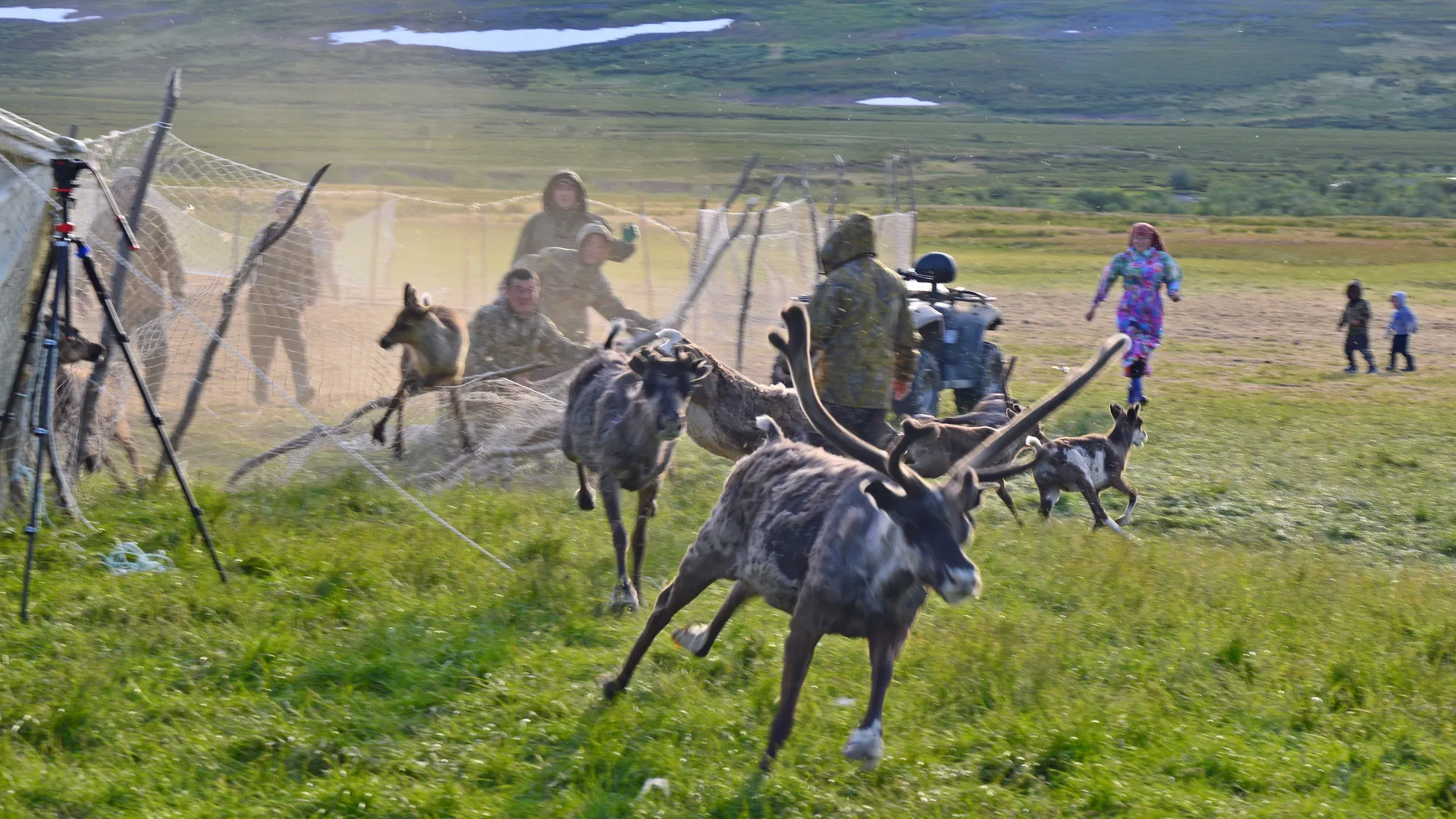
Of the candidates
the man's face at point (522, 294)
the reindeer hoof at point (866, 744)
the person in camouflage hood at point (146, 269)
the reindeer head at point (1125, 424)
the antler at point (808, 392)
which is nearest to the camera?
the reindeer hoof at point (866, 744)

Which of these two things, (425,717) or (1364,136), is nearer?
(425,717)

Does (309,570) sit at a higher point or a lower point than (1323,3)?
lower

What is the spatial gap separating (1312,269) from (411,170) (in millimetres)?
52928

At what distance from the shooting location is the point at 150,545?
26.3 feet

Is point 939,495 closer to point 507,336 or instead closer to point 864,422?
point 864,422

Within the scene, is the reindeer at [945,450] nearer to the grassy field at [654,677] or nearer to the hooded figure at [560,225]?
the grassy field at [654,677]

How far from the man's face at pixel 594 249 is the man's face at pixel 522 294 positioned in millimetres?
1274

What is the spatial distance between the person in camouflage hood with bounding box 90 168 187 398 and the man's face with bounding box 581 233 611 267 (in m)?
3.37

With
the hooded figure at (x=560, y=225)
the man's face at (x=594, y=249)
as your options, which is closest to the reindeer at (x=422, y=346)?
the man's face at (x=594, y=249)

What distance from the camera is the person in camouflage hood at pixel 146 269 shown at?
375 inches

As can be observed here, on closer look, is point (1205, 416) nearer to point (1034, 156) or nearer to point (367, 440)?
point (367, 440)

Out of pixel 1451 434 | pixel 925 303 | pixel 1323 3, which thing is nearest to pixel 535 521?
pixel 925 303

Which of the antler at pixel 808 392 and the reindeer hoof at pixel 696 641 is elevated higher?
the antler at pixel 808 392

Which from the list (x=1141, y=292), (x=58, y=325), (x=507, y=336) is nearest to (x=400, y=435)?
(x=507, y=336)
